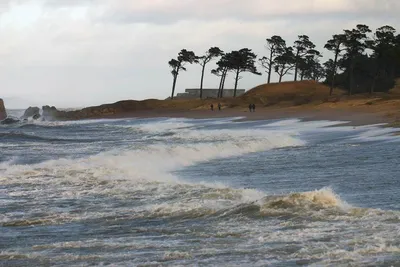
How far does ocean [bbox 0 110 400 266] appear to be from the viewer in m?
10.0

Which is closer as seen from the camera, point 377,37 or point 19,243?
point 19,243

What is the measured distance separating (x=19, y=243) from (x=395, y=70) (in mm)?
92841

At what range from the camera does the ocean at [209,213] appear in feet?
32.9

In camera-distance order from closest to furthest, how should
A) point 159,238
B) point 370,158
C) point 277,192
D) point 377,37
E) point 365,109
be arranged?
1. point 159,238
2. point 277,192
3. point 370,158
4. point 365,109
5. point 377,37

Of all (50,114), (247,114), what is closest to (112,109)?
(50,114)

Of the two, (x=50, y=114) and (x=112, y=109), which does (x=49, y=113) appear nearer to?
(x=50, y=114)

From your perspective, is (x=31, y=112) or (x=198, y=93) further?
(x=198, y=93)

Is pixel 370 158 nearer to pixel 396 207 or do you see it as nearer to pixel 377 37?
pixel 396 207

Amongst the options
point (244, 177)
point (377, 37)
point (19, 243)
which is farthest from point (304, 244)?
point (377, 37)

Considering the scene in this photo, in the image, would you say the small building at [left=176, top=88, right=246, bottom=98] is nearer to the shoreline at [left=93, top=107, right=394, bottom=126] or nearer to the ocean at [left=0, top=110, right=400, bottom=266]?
the shoreline at [left=93, top=107, right=394, bottom=126]

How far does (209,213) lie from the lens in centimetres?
1329

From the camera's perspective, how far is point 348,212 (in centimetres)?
1237

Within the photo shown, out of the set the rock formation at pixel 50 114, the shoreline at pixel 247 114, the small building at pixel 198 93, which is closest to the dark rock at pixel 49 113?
the rock formation at pixel 50 114

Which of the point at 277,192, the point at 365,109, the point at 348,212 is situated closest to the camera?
the point at 348,212
